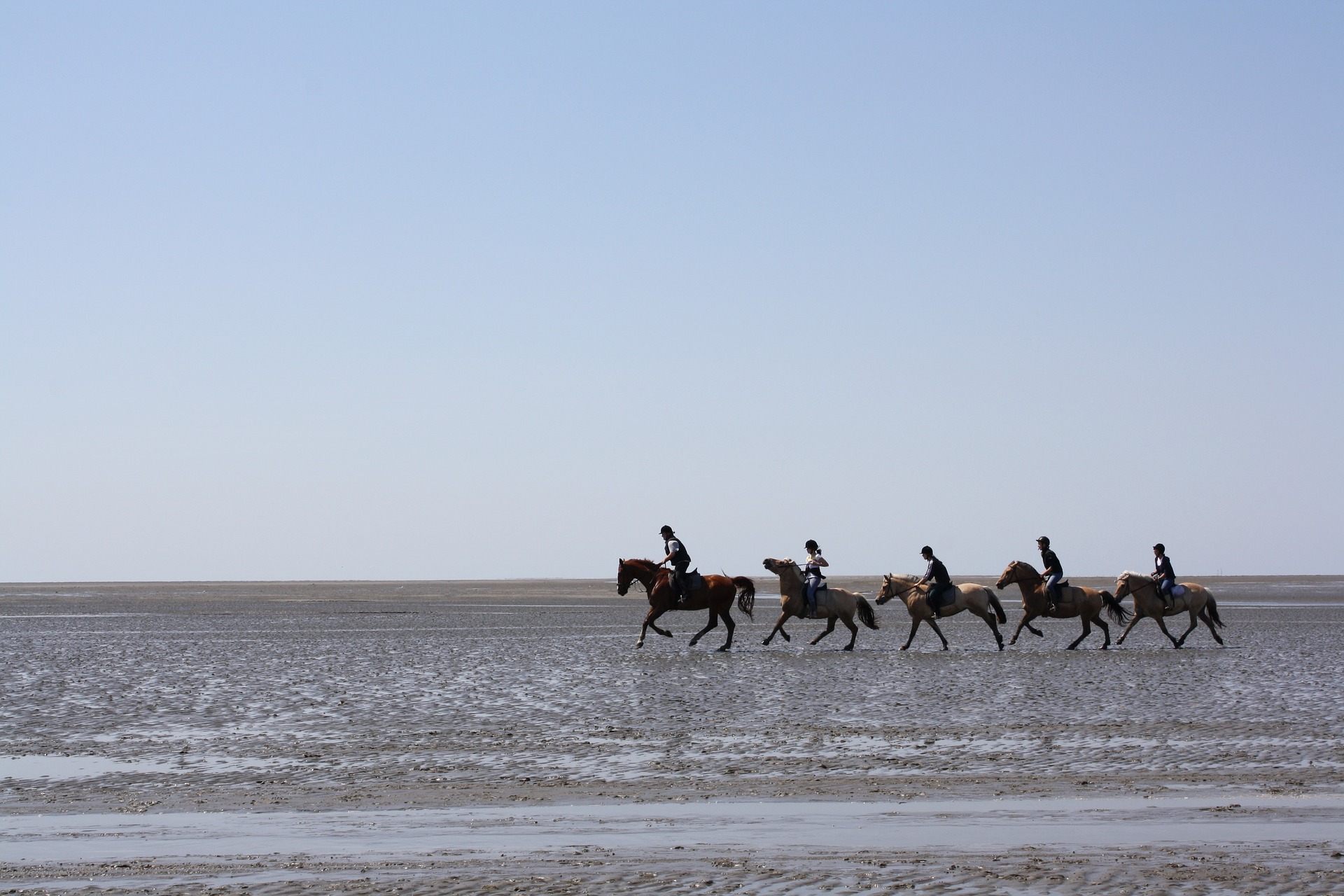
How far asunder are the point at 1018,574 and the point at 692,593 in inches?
265

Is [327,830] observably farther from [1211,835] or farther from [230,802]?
[1211,835]

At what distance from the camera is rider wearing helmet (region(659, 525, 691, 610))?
27.3 meters

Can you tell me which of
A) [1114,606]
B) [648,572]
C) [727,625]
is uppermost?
[648,572]

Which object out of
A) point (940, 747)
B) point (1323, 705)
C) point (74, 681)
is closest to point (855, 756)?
point (940, 747)

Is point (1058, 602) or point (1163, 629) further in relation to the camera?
point (1163, 629)

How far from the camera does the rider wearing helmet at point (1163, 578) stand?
92.1 ft

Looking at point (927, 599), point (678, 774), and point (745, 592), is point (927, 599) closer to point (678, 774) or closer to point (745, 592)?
point (745, 592)

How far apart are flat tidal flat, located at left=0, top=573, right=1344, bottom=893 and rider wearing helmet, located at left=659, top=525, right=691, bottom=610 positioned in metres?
1.99

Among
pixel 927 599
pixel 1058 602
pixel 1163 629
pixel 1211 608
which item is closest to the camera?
pixel 927 599

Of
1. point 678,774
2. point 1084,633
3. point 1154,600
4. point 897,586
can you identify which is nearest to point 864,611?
point 897,586

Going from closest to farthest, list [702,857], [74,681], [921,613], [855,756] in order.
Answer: [702,857]
[855,756]
[74,681]
[921,613]

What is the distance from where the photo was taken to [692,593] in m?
27.7

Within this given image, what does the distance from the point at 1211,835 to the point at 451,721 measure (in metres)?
9.32

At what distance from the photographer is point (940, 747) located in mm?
13180
